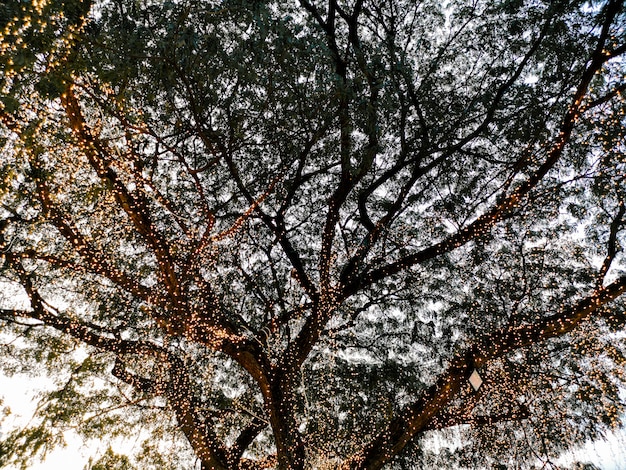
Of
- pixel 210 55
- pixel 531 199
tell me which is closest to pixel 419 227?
pixel 531 199

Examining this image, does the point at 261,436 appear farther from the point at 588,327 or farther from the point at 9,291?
the point at 588,327

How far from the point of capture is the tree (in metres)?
3.38

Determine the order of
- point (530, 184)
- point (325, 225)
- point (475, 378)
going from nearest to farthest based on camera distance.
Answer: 1. point (530, 184)
2. point (475, 378)
3. point (325, 225)

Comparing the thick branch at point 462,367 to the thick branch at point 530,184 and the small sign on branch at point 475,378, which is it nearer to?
the small sign on branch at point 475,378

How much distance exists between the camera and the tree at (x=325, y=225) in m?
3.38

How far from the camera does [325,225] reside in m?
4.80

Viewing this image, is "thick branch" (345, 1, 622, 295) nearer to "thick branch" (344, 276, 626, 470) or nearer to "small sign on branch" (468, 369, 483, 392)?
"thick branch" (344, 276, 626, 470)

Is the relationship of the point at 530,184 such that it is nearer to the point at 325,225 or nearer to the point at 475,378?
the point at 475,378

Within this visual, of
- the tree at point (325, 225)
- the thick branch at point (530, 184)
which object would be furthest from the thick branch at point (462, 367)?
the thick branch at point (530, 184)

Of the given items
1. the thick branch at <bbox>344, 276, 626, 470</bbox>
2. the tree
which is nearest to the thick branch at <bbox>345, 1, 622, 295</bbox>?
the tree

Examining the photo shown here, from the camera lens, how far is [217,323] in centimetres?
429

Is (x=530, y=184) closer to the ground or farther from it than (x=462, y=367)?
farther from it

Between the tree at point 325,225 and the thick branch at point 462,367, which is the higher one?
the tree at point 325,225

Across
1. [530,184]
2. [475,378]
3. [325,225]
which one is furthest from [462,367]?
[325,225]
